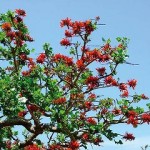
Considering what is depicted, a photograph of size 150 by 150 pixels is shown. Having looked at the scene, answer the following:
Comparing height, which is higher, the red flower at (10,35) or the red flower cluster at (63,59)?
the red flower at (10,35)

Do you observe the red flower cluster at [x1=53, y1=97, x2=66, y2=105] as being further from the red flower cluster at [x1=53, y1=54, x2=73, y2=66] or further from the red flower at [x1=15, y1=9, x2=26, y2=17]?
the red flower at [x1=15, y1=9, x2=26, y2=17]

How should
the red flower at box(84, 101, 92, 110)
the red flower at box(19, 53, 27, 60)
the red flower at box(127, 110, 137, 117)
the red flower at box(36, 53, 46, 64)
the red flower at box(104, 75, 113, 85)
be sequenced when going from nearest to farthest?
the red flower at box(127, 110, 137, 117) < the red flower at box(104, 75, 113, 85) < the red flower at box(84, 101, 92, 110) < the red flower at box(36, 53, 46, 64) < the red flower at box(19, 53, 27, 60)

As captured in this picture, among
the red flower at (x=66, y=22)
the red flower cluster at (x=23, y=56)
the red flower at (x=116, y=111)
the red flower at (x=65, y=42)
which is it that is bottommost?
the red flower at (x=116, y=111)

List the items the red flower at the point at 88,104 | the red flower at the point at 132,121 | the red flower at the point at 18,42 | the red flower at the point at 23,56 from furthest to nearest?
the red flower at the point at 23,56 → the red flower at the point at 18,42 → the red flower at the point at 88,104 → the red flower at the point at 132,121

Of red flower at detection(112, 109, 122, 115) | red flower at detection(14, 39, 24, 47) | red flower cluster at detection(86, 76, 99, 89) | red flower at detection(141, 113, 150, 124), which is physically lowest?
red flower at detection(141, 113, 150, 124)

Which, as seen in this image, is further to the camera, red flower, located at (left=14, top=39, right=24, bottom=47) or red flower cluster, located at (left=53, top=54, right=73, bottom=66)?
red flower, located at (left=14, top=39, right=24, bottom=47)

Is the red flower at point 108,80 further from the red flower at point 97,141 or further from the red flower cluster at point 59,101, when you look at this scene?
the red flower cluster at point 59,101

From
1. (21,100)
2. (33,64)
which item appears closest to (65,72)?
(33,64)

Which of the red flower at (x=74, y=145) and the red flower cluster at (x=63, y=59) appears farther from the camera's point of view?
the red flower cluster at (x=63, y=59)

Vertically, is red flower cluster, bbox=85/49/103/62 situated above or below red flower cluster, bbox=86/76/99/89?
above

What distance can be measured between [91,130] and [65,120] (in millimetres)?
1244

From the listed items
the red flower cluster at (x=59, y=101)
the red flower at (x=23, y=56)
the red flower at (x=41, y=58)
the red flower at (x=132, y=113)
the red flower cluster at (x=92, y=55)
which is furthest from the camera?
the red flower at (x=23, y=56)

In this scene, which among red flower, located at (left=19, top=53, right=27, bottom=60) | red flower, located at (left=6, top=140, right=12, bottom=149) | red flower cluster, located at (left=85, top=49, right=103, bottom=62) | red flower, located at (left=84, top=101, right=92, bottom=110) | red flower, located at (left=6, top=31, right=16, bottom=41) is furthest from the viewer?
red flower, located at (left=6, top=140, right=12, bottom=149)

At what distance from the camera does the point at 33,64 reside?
16.3 metres
